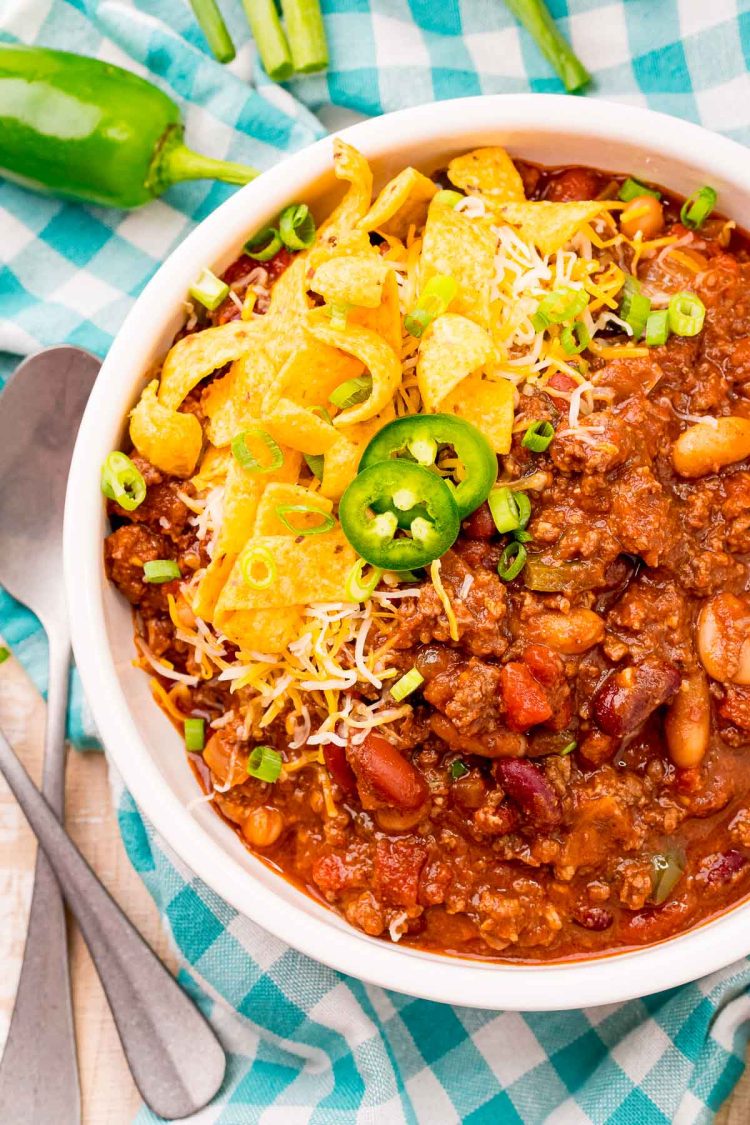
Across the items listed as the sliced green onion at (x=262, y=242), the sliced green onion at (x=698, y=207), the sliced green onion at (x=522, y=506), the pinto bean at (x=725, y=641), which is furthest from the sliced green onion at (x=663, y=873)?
the sliced green onion at (x=262, y=242)

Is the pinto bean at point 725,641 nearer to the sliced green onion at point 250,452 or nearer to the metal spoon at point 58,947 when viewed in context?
the sliced green onion at point 250,452

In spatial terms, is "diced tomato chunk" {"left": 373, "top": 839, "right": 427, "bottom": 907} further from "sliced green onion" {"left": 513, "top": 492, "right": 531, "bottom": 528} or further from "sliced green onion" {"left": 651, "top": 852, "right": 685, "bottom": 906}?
"sliced green onion" {"left": 513, "top": 492, "right": 531, "bottom": 528}

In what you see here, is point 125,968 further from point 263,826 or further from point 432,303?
point 432,303

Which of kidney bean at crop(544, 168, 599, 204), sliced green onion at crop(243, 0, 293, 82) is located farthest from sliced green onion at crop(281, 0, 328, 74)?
kidney bean at crop(544, 168, 599, 204)

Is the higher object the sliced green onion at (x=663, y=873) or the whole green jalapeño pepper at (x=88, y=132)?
the whole green jalapeño pepper at (x=88, y=132)

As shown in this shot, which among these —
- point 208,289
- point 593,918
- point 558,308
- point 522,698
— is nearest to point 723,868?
point 593,918
